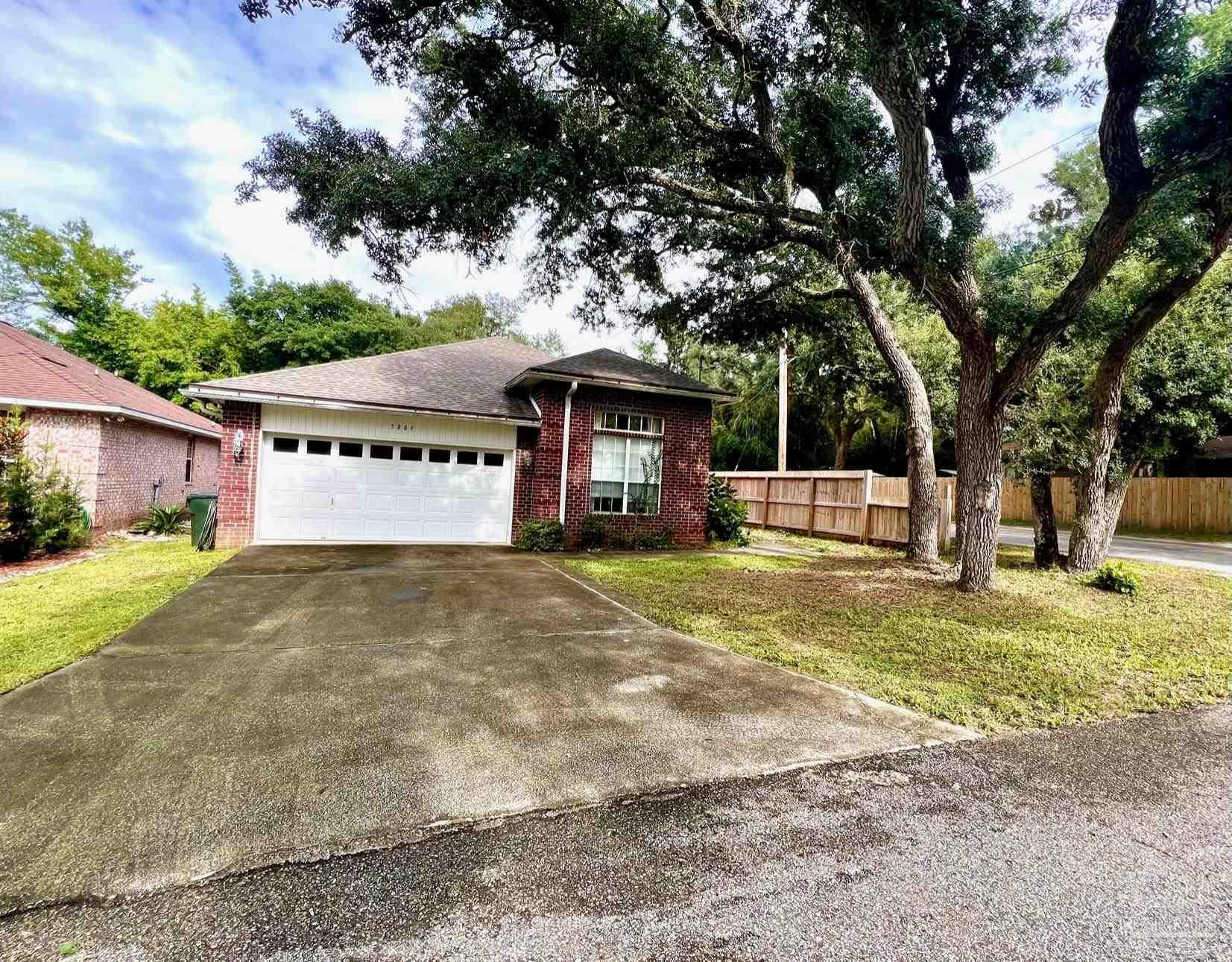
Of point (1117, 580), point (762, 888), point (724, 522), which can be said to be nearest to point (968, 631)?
point (1117, 580)

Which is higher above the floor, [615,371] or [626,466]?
[615,371]

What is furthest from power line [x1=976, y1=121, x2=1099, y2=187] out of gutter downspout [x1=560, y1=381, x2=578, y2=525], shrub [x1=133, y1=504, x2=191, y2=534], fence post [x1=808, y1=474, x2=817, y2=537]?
shrub [x1=133, y1=504, x2=191, y2=534]

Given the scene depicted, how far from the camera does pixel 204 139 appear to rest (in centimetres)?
980

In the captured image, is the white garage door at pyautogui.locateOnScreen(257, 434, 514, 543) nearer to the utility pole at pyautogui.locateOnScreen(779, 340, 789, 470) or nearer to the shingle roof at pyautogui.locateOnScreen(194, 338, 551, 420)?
the shingle roof at pyautogui.locateOnScreen(194, 338, 551, 420)

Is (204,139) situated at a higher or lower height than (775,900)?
higher

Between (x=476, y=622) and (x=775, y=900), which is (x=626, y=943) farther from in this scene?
(x=476, y=622)

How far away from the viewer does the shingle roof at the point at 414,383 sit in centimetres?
1010

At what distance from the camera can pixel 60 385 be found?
431 inches

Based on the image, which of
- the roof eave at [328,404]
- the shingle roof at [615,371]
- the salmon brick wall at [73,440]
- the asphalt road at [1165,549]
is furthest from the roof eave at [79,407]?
the asphalt road at [1165,549]

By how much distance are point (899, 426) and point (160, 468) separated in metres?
25.3

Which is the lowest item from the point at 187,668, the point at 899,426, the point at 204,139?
the point at 187,668

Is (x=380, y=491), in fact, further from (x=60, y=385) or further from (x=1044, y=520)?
(x=1044, y=520)

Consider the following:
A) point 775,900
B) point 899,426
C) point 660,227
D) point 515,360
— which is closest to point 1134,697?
point 775,900

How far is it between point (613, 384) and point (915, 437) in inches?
223
